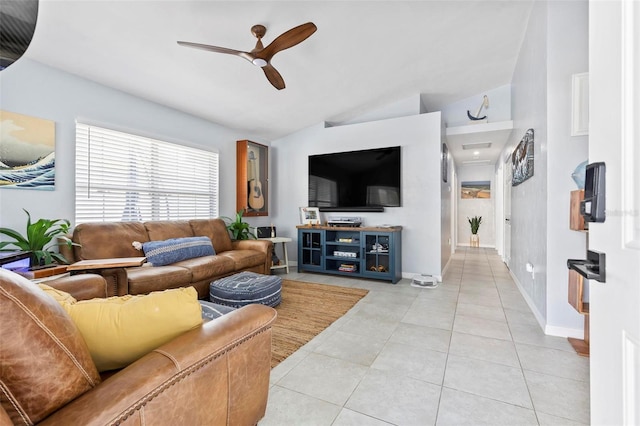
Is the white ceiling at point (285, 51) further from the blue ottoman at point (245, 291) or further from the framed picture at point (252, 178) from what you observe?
the blue ottoman at point (245, 291)

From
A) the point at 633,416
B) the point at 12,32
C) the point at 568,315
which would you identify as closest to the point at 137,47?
the point at 12,32

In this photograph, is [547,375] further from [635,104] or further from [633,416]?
[635,104]

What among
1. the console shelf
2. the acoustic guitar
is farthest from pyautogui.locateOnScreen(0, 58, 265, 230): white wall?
the console shelf

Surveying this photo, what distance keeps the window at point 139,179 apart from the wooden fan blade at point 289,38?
199 cm

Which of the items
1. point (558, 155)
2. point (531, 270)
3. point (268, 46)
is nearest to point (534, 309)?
point (531, 270)

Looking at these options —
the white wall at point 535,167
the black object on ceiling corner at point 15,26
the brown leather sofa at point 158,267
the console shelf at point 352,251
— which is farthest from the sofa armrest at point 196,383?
the console shelf at point 352,251

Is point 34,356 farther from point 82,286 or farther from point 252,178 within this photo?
point 252,178

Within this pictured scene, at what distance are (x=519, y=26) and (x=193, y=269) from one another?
438 centimetres

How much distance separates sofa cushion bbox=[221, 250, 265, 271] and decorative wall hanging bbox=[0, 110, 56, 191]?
1804 mm

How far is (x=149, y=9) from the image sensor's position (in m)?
2.10

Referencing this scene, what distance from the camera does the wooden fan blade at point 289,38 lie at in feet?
6.78

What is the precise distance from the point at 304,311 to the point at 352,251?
→ 1.76 metres

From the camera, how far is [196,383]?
83 centimetres

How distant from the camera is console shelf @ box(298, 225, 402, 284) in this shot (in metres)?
3.95
